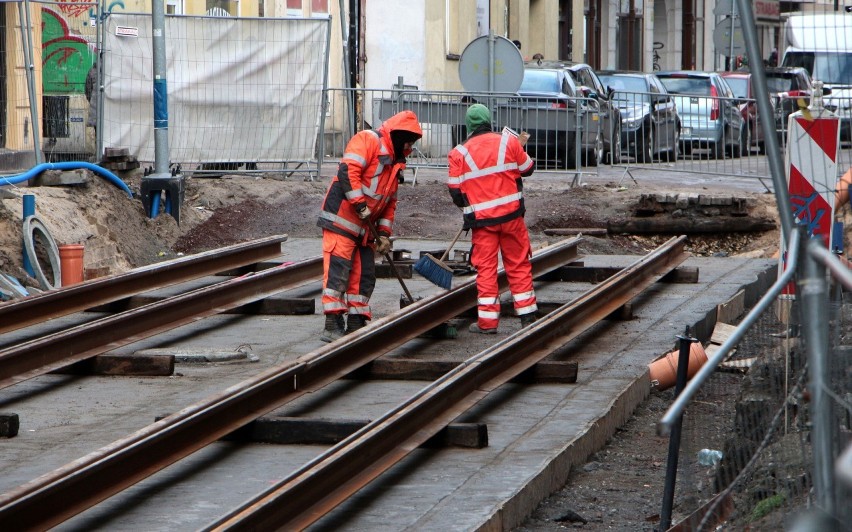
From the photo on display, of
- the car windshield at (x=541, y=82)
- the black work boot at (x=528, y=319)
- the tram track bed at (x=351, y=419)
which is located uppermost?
the car windshield at (x=541, y=82)

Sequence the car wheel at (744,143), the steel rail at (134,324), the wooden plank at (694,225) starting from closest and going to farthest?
1. the steel rail at (134,324)
2. the wooden plank at (694,225)
3. the car wheel at (744,143)

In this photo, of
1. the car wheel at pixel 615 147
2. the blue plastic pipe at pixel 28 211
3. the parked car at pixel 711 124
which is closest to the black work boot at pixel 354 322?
the blue plastic pipe at pixel 28 211

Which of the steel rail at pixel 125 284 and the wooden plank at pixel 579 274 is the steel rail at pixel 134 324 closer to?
the steel rail at pixel 125 284

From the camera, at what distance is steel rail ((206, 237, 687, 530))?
5.01 m

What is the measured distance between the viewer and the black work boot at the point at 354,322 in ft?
31.5

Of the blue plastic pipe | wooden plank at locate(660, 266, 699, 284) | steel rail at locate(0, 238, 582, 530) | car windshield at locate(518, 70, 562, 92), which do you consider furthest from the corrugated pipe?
car windshield at locate(518, 70, 562, 92)

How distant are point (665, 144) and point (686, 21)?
29338mm

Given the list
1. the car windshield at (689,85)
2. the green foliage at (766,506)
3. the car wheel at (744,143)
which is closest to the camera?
the green foliage at (766,506)

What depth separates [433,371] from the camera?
8156 mm

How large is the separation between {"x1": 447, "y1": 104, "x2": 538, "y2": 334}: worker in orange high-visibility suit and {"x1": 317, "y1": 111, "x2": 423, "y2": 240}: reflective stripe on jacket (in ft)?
1.65

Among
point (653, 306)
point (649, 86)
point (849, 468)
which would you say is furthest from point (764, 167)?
point (849, 468)

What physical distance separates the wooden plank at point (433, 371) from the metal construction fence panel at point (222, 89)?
9.12m

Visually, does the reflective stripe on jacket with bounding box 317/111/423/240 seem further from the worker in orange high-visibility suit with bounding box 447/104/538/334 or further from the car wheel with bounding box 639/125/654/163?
the car wheel with bounding box 639/125/654/163

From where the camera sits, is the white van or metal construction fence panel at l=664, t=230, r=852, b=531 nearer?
metal construction fence panel at l=664, t=230, r=852, b=531
